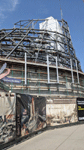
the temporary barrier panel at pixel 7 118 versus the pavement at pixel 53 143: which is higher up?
the temporary barrier panel at pixel 7 118

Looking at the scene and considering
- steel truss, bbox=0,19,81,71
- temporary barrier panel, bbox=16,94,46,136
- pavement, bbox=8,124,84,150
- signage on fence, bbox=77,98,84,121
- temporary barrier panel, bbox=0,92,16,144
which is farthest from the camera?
steel truss, bbox=0,19,81,71

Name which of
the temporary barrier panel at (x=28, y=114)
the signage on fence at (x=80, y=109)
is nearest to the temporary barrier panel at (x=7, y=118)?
the temporary barrier panel at (x=28, y=114)

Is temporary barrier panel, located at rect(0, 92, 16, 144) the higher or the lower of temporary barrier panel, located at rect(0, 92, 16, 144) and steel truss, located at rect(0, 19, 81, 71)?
the lower

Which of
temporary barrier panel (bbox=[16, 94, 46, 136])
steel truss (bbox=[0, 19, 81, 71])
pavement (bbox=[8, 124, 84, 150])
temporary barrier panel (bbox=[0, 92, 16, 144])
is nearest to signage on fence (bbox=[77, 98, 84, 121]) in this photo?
temporary barrier panel (bbox=[16, 94, 46, 136])

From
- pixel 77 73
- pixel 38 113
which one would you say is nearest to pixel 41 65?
pixel 77 73

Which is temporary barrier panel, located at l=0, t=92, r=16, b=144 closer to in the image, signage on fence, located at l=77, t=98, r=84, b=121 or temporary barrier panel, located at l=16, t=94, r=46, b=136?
temporary barrier panel, located at l=16, t=94, r=46, b=136

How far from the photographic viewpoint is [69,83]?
77.7 ft

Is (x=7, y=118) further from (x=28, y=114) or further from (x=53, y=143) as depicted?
(x=53, y=143)

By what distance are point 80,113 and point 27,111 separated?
8549 mm

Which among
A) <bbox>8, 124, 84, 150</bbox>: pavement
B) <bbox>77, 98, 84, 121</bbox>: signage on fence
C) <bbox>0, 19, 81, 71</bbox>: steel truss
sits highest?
<bbox>0, 19, 81, 71</bbox>: steel truss

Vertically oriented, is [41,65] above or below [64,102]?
above

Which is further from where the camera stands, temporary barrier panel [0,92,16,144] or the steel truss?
the steel truss

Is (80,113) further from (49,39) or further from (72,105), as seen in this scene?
(49,39)

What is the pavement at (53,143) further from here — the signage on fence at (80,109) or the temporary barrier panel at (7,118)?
the signage on fence at (80,109)
